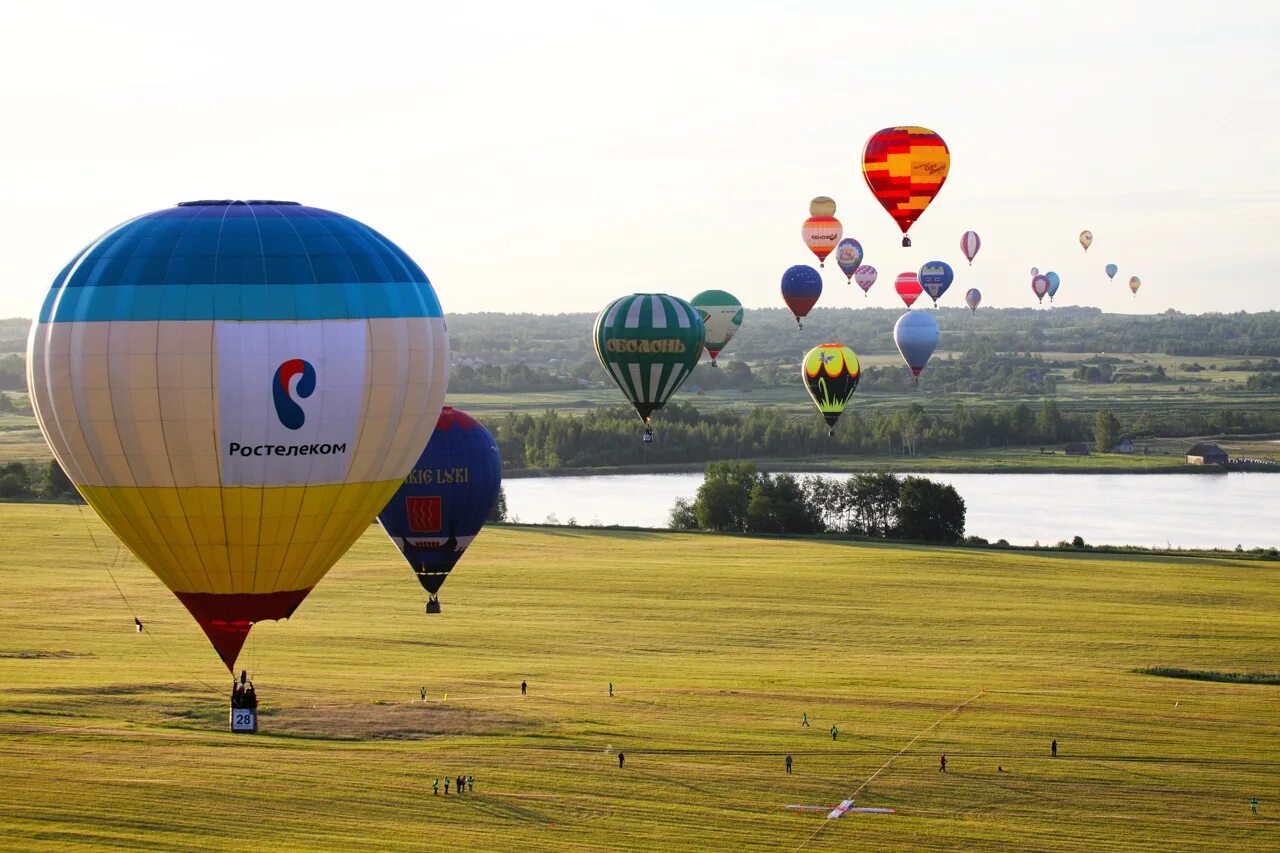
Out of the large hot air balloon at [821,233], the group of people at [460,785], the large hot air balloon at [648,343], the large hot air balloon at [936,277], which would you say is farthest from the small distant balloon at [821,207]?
the group of people at [460,785]

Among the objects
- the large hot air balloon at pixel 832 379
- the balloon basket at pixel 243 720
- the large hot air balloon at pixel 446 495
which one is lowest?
the balloon basket at pixel 243 720

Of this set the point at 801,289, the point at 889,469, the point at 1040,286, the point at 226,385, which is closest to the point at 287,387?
the point at 226,385

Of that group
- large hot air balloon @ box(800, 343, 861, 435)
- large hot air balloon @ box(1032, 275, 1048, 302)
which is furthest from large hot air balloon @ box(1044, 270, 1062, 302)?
large hot air balloon @ box(800, 343, 861, 435)

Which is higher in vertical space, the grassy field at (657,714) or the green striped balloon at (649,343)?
the green striped balloon at (649,343)

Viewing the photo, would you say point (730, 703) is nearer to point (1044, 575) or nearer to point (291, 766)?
point (291, 766)

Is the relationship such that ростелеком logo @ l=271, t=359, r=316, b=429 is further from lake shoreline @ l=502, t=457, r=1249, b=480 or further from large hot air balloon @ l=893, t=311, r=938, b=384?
lake shoreline @ l=502, t=457, r=1249, b=480

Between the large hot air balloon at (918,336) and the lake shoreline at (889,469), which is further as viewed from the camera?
the lake shoreline at (889,469)

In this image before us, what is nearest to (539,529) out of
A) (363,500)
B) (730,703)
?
(730,703)

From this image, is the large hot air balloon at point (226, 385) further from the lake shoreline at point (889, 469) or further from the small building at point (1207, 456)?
the small building at point (1207, 456)
